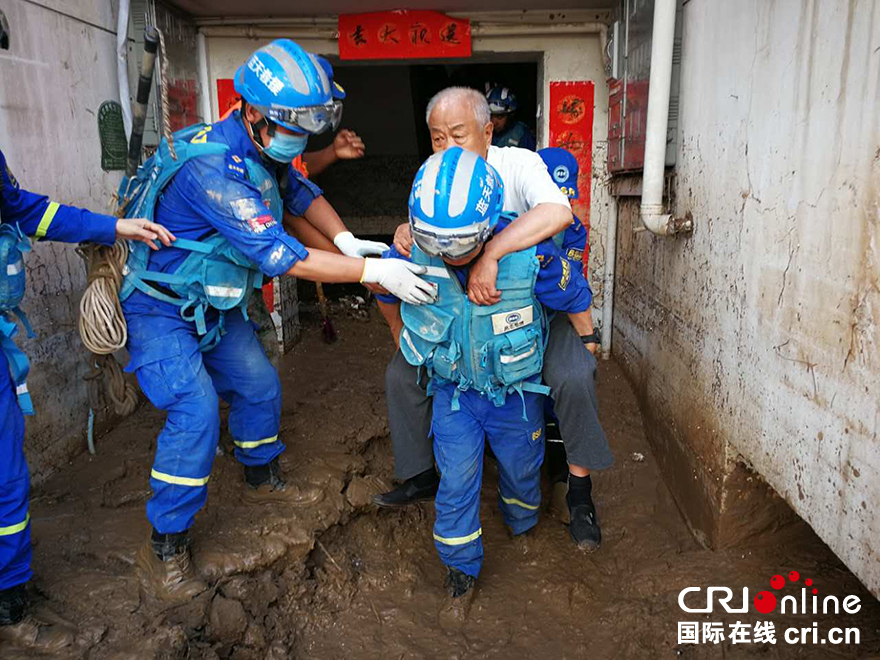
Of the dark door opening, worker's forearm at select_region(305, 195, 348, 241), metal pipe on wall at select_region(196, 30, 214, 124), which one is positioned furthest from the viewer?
the dark door opening

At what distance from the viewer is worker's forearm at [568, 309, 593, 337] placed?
2.99 m

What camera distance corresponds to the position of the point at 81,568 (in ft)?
9.48

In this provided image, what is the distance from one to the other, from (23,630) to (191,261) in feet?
5.05

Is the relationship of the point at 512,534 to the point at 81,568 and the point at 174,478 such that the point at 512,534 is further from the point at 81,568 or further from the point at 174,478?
the point at 81,568

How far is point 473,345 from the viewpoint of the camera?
275 centimetres

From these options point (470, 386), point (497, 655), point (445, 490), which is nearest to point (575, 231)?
point (470, 386)

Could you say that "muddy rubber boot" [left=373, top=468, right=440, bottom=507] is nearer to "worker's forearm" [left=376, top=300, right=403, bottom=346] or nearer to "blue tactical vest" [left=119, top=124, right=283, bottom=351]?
"worker's forearm" [left=376, top=300, right=403, bottom=346]

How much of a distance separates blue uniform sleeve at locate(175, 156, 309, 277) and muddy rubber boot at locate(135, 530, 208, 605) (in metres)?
1.25

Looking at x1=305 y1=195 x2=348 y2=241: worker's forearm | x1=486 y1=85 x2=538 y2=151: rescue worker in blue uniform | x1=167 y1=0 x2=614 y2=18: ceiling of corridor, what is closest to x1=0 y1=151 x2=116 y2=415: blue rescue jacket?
x1=305 y1=195 x2=348 y2=241: worker's forearm

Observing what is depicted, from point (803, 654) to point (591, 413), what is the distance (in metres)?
1.24

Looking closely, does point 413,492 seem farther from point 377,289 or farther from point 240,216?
point 240,216

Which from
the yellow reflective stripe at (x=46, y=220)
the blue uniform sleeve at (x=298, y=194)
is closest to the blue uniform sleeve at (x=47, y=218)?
the yellow reflective stripe at (x=46, y=220)

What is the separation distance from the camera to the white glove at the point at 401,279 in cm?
265

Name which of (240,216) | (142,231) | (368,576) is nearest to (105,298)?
(142,231)
